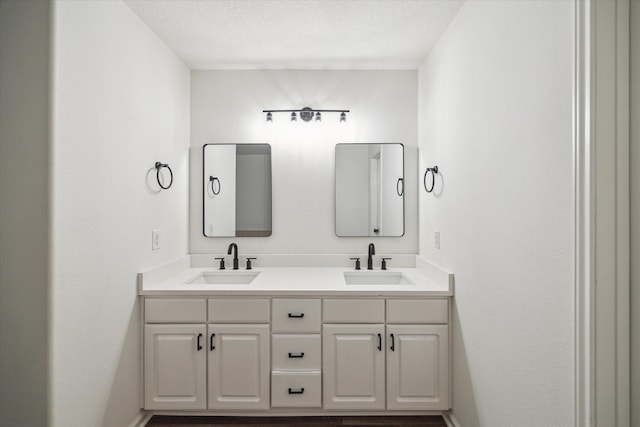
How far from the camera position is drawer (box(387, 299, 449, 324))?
7.11 feet

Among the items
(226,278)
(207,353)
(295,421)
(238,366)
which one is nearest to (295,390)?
(295,421)

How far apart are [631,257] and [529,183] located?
1.33 ft

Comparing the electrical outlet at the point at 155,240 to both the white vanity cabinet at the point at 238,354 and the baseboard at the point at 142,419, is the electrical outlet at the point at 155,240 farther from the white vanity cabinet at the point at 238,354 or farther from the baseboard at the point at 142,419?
the baseboard at the point at 142,419

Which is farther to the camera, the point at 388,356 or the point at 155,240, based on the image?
the point at 155,240

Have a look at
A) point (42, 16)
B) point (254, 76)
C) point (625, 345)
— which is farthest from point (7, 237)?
point (625, 345)

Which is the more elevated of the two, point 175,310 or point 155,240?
point 155,240

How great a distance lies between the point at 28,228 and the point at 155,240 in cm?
90

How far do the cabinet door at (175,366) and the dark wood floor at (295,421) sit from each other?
0.41ft

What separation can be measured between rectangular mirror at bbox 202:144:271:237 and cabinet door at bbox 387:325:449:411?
4.33 feet

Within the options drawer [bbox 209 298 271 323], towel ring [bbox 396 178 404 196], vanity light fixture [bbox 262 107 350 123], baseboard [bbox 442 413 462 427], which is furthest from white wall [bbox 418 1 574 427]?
drawer [bbox 209 298 271 323]

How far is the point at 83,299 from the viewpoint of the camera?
1618 millimetres

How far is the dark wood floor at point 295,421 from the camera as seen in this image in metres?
2.17

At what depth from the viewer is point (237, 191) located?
2.89m

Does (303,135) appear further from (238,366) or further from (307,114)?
(238,366)
